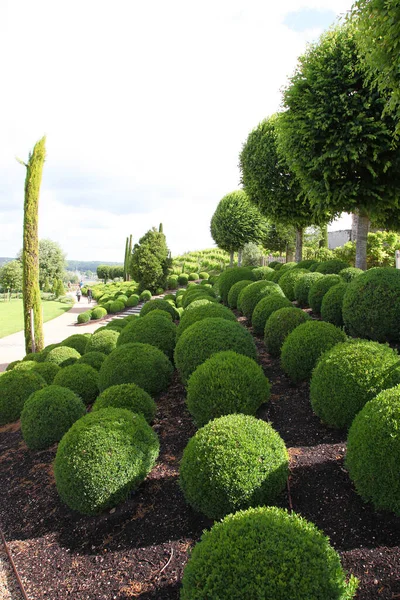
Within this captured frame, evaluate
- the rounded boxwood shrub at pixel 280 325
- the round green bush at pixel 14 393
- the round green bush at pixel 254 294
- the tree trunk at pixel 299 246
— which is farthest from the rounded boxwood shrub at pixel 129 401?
the tree trunk at pixel 299 246

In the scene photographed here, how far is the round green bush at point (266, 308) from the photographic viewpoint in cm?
804

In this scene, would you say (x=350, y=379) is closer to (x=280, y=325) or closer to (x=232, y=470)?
(x=232, y=470)

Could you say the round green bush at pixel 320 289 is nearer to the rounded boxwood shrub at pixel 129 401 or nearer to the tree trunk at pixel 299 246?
the rounded boxwood shrub at pixel 129 401

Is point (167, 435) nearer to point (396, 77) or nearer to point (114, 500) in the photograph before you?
point (114, 500)

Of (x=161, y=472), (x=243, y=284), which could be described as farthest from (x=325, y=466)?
(x=243, y=284)

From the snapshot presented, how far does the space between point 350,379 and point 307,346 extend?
1.31 meters

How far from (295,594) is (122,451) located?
2377 mm

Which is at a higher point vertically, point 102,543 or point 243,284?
point 243,284

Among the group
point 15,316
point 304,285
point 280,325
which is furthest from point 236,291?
point 15,316

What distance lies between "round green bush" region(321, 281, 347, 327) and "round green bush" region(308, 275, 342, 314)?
3.10ft

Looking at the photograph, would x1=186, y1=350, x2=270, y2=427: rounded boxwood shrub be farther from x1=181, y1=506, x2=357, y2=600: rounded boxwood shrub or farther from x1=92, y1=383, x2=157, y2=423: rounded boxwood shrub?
x1=181, y1=506, x2=357, y2=600: rounded boxwood shrub

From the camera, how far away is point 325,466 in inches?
168

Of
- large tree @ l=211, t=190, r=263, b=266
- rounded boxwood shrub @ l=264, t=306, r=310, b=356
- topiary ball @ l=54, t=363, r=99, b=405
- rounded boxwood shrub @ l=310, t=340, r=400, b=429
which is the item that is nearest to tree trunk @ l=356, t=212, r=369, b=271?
rounded boxwood shrub @ l=264, t=306, r=310, b=356

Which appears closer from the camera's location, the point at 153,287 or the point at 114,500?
the point at 114,500
